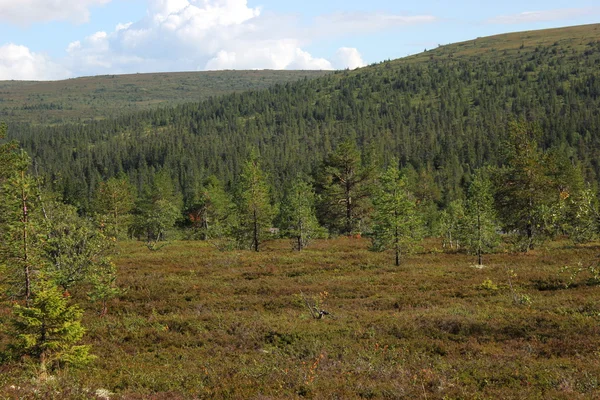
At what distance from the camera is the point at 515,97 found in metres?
191

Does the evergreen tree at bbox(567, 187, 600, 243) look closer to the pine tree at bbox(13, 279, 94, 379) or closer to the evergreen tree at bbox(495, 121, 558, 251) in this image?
the pine tree at bbox(13, 279, 94, 379)

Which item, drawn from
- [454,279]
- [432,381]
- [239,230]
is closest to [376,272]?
[454,279]

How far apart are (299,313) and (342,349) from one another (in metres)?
6.43

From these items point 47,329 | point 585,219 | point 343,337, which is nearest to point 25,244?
point 47,329

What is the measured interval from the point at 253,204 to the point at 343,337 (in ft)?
83.1

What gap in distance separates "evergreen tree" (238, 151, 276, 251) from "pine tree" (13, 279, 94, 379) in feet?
92.2

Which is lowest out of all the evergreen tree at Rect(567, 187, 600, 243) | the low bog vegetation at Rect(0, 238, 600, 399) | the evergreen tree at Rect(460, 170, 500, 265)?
the low bog vegetation at Rect(0, 238, 600, 399)

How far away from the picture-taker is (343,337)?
16984 millimetres

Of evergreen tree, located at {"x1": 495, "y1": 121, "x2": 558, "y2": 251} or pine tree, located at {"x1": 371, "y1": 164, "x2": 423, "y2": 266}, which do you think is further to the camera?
evergreen tree, located at {"x1": 495, "y1": 121, "x2": 558, "y2": 251}

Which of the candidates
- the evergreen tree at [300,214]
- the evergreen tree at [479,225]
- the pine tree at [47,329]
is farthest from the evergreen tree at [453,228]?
the pine tree at [47,329]

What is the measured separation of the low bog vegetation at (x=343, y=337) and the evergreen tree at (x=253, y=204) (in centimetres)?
950

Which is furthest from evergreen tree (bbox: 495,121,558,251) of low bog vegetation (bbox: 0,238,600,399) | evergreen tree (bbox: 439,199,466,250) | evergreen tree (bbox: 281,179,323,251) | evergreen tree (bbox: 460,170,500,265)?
evergreen tree (bbox: 281,179,323,251)

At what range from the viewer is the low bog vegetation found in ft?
38.0

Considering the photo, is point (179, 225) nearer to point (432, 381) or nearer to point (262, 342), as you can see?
Result: point (262, 342)
